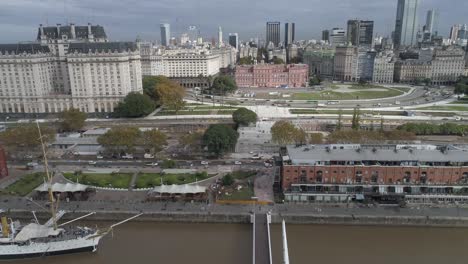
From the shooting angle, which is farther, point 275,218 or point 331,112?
point 331,112

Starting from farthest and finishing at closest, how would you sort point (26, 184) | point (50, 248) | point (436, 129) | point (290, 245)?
point (436, 129) → point (26, 184) → point (290, 245) → point (50, 248)

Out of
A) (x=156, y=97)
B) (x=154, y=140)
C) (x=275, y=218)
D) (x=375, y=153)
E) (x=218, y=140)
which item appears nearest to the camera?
(x=275, y=218)

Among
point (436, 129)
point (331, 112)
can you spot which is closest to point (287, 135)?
point (436, 129)

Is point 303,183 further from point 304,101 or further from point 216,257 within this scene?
point 304,101

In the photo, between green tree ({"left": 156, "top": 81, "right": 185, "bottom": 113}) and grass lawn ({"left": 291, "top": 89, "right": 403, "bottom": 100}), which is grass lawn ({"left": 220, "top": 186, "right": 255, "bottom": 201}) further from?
grass lawn ({"left": 291, "top": 89, "right": 403, "bottom": 100})

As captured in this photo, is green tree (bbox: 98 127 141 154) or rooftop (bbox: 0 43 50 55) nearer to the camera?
green tree (bbox: 98 127 141 154)

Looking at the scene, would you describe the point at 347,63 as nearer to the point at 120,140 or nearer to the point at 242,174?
the point at 242,174

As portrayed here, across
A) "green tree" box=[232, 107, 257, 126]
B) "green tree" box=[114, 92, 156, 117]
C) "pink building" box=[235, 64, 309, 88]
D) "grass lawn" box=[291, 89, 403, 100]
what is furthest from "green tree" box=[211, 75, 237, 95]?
"green tree" box=[232, 107, 257, 126]
